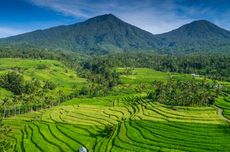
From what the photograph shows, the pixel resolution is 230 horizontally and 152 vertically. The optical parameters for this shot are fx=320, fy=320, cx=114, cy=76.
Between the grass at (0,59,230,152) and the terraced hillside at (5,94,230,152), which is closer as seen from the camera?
the grass at (0,59,230,152)

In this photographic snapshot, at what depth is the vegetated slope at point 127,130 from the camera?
81762 millimetres

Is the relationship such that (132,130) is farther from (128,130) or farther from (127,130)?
(127,130)

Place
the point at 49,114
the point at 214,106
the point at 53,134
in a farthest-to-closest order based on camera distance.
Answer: the point at 49,114
the point at 214,106
the point at 53,134

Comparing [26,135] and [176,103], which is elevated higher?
[176,103]

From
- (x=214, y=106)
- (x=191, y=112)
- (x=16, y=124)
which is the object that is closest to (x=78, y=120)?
(x=16, y=124)

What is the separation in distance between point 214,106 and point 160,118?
25166 millimetres

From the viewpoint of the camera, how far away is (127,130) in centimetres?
9550

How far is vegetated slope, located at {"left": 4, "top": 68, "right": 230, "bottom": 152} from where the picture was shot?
81.8 meters

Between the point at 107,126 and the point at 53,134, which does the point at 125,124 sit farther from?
the point at 53,134

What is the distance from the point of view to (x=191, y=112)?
4237 inches

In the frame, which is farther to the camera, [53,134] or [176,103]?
[176,103]

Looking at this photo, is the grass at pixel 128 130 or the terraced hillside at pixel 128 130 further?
the terraced hillside at pixel 128 130

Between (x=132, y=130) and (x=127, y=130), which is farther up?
(x=132, y=130)

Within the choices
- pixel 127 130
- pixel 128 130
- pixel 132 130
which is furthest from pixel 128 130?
pixel 132 130
